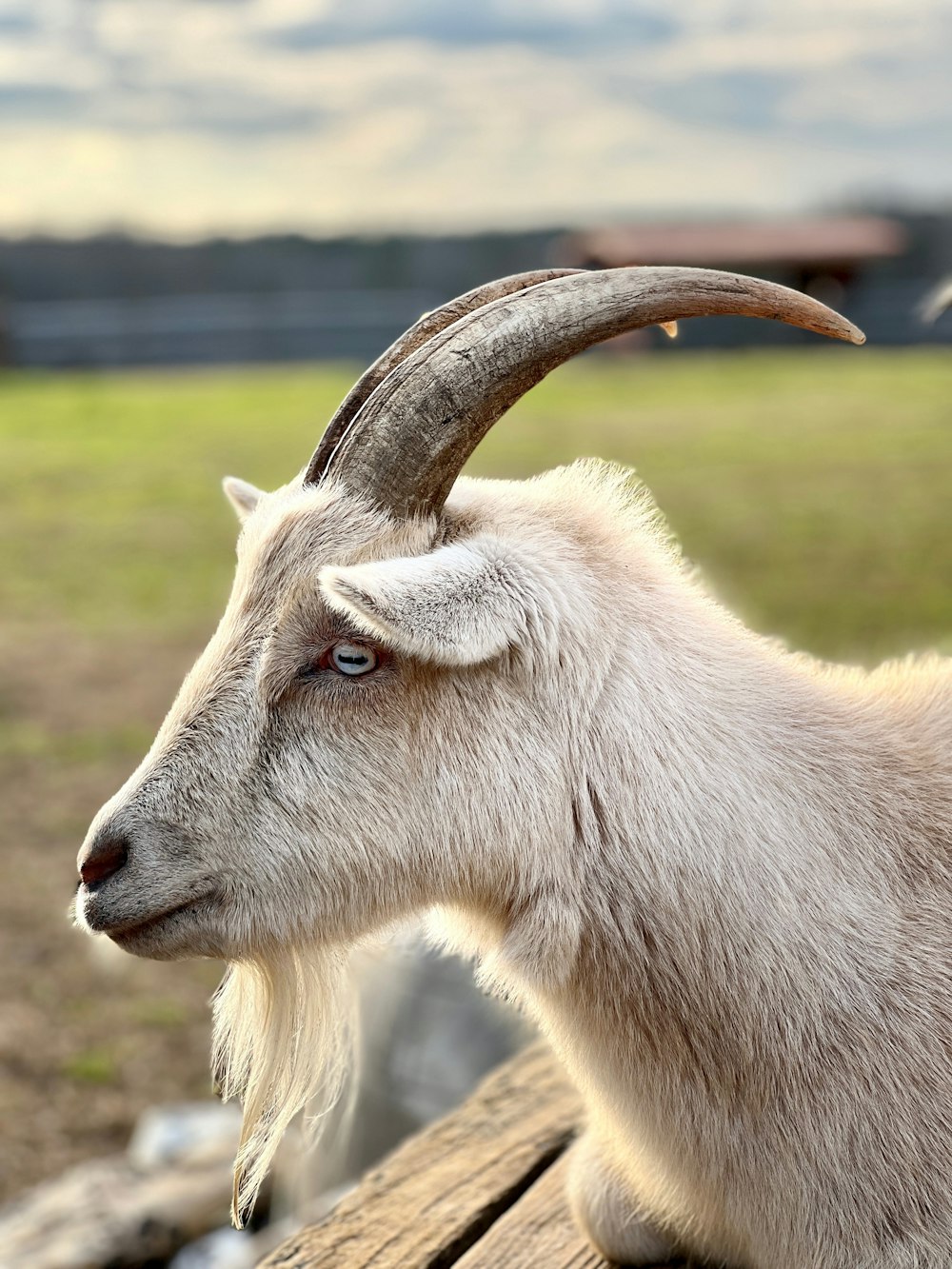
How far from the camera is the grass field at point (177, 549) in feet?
16.9

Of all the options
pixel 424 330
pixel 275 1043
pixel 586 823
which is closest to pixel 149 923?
pixel 275 1043

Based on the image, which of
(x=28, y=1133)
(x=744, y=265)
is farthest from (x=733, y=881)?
(x=744, y=265)

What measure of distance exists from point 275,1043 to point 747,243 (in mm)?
28993

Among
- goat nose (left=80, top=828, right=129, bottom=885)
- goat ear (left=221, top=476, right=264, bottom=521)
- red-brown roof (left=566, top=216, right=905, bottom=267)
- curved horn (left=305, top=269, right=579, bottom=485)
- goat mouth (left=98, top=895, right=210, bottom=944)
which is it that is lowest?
goat mouth (left=98, top=895, right=210, bottom=944)

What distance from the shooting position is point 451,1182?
8.34 ft

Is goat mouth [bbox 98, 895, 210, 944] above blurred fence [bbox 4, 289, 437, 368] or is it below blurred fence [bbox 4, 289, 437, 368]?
below

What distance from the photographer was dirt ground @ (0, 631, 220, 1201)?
457 cm

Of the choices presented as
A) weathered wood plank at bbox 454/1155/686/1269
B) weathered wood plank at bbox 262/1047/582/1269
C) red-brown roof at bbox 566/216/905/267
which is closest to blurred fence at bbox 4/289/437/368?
red-brown roof at bbox 566/216/905/267

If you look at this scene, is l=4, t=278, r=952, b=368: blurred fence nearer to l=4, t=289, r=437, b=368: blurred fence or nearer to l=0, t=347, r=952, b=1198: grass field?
l=4, t=289, r=437, b=368: blurred fence

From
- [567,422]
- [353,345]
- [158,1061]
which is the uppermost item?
[353,345]

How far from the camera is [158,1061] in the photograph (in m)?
4.95

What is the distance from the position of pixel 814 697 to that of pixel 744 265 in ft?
90.4

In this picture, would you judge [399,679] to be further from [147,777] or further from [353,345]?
[353,345]

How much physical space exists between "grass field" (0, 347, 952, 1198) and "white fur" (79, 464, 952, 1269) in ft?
9.96
